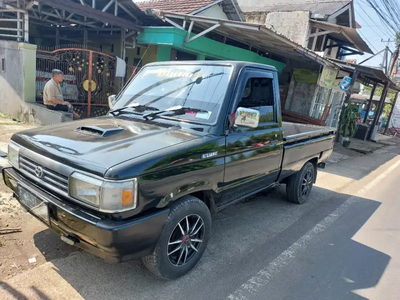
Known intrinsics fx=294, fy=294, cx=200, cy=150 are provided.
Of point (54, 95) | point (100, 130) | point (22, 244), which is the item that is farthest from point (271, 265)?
point (54, 95)

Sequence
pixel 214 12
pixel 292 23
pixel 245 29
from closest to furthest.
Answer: pixel 245 29
pixel 214 12
pixel 292 23

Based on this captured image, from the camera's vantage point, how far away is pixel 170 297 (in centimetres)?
260

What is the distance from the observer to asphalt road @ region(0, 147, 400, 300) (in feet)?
8.72

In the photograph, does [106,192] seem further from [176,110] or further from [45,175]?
[176,110]

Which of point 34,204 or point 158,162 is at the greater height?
point 158,162

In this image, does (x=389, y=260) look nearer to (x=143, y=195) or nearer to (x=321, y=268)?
(x=321, y=268)

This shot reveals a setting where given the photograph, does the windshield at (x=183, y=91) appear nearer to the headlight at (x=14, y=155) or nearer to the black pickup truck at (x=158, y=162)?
the black pickup truck at (x=158, y=162)

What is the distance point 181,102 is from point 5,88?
7980 mm

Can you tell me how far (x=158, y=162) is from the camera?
2.37m

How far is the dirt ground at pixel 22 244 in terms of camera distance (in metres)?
2.82

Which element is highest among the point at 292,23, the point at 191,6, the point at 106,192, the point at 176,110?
the point at 292,23

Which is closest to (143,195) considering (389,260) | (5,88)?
(389,260)

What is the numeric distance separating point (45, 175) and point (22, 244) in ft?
3.68

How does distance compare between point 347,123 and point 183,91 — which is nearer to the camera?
point 183,91
